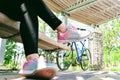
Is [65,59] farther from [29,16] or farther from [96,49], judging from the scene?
[29,16]

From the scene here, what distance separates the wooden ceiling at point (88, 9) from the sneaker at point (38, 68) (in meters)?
3.44

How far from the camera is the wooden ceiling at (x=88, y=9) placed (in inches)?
207

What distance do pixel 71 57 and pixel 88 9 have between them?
48.4 inches

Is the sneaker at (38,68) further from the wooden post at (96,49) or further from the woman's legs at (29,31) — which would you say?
the wooden post at (96,49)

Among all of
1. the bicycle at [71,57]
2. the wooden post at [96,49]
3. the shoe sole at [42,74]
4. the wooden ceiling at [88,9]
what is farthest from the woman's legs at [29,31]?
the wooden post at [96,49]

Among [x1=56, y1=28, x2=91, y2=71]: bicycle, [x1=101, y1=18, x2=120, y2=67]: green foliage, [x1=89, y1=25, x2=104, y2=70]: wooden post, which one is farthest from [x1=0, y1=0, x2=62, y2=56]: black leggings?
[x1=101, y1=18, x2=120, y2=67]: green foliage

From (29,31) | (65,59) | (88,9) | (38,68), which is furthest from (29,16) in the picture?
(88,9)

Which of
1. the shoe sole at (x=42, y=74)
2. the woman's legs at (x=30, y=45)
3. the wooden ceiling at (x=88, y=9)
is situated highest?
the wooden ceiling at (x=88, y=9)

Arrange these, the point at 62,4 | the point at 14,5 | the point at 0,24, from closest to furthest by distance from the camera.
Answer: the point at 14,5
the point at 0,24
the point at 62,4

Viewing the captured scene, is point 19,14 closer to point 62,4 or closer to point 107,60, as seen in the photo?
point 62,4

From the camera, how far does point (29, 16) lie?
1.37 m

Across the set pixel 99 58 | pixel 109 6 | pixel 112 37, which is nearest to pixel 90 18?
pixel 109 6

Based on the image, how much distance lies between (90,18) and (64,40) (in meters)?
4.98

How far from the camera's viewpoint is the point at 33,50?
1325 mm
